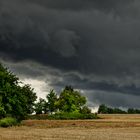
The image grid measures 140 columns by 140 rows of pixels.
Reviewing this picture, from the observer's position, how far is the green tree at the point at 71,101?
16750 cm

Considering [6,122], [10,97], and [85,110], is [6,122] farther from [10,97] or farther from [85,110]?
[85,110]

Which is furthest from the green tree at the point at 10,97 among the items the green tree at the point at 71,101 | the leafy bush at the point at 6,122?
the green tree at the point at 71,101

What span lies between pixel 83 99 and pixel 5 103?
7644 cm

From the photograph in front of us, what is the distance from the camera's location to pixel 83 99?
6722 inches

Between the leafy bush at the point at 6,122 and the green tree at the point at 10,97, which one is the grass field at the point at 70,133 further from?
the green tree at the point at 10,97

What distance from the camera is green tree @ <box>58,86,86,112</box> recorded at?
16750 cm

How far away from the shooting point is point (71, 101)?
16850 cm

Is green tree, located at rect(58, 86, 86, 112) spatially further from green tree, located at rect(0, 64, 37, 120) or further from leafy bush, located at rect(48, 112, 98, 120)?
green tree, located at rect(0, 64, 37, 120)

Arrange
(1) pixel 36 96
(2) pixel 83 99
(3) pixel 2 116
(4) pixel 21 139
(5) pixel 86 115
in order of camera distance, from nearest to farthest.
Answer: (4) pixel 21 139 < (3) pixel 2 116 < (5) pixel 86 115 < (2) pixel 83 99 < (1) pixel 36 96

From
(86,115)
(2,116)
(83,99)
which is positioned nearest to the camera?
(2,116)

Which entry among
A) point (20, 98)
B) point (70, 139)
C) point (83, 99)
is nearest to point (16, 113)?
point (20, 98)

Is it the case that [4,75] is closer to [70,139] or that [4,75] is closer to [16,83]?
[16,83]

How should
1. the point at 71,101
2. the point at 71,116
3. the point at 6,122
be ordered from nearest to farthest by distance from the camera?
the point at 6,122 < the point at 71,116 < the point at 71,101

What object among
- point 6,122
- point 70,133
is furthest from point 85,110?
point 70,133
